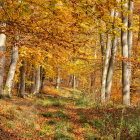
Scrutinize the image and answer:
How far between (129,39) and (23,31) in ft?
26.4

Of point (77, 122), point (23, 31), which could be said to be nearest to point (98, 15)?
point (23, 31)

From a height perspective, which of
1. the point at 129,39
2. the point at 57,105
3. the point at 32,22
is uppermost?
the point at 129,39

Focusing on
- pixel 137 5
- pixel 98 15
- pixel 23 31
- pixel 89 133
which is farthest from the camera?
pixel 137 5

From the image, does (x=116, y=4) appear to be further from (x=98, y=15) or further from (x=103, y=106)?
(x=103, y=106)

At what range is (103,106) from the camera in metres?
7.41

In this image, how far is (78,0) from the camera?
244 cm

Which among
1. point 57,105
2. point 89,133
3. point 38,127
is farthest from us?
point 57,105

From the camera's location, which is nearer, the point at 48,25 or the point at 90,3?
the point at 90,3

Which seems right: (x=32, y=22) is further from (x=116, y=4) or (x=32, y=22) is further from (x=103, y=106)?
(x=103, y=106)

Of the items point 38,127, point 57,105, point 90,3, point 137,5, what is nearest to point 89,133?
point 38,127

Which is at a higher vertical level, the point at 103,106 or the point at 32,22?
the point at 32,22

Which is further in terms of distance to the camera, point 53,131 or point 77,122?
point 77,122

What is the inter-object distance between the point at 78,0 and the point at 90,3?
0.22 m

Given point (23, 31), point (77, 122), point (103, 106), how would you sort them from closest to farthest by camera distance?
1. point (23, 31)
2. point (77, 122)
3. point (103, 106)
